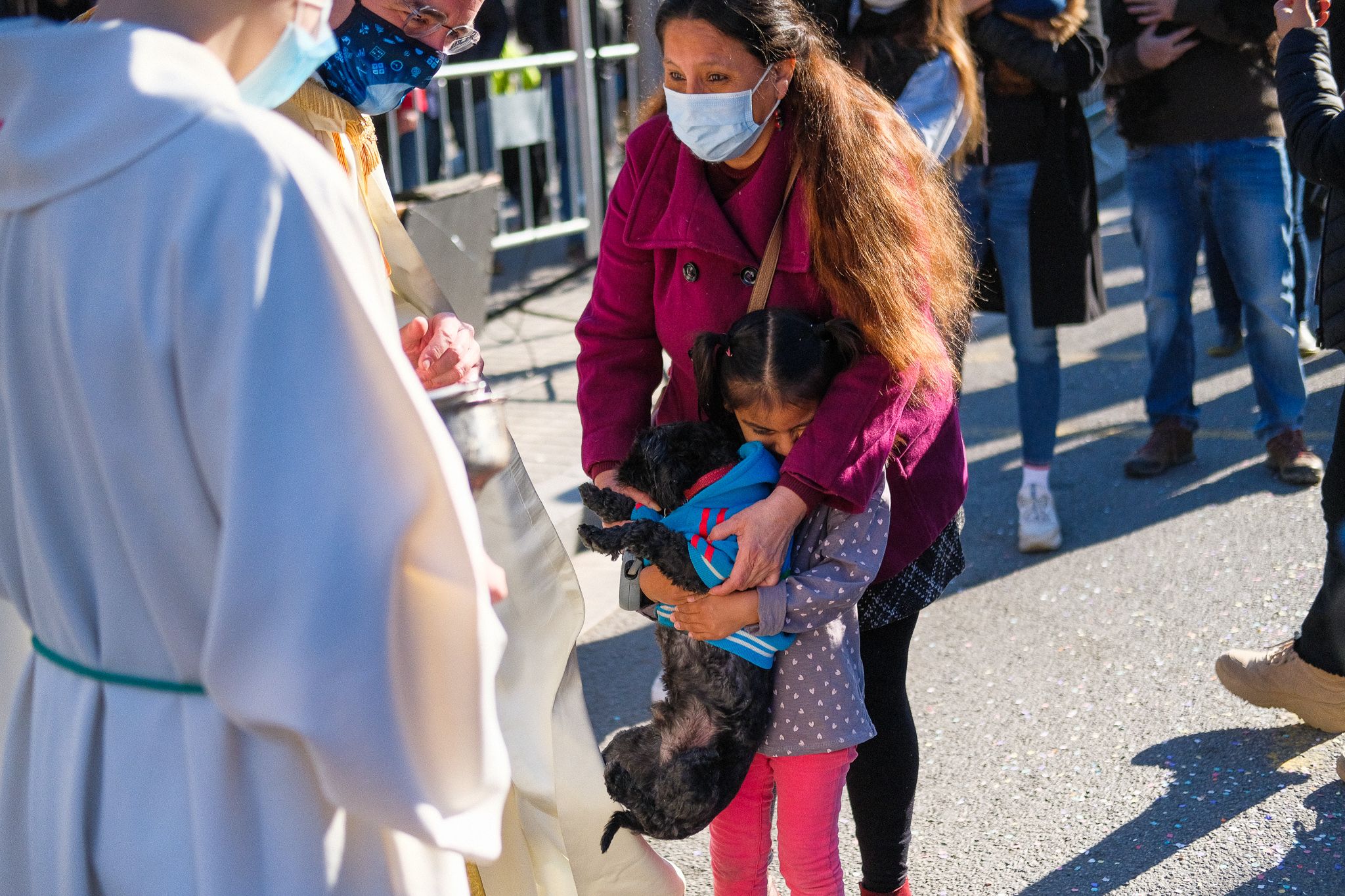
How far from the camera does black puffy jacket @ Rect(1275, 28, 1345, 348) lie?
3088 millimetres

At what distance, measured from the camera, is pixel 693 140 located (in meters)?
2.39

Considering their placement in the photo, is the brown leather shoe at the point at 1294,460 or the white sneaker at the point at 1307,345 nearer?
the brown leather shoe at the point at 1294,460

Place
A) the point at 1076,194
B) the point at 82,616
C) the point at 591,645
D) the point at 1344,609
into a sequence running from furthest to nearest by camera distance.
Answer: the point at 1076,194, the point at 591,645, the point at 1344,609, the point at 82,616

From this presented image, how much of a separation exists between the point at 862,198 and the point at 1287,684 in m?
1.93

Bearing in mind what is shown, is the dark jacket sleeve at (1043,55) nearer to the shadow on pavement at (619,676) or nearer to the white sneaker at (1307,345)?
the shadow on pavement at (619,676)

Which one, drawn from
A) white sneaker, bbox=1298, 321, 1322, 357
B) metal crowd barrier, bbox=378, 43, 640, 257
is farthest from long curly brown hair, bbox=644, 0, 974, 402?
white sneaker, bbox=1298, 321, 1322, 357

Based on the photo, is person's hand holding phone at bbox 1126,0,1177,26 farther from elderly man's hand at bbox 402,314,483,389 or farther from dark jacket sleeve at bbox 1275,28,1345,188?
elderly man's hand at bbox 402,314,483,389

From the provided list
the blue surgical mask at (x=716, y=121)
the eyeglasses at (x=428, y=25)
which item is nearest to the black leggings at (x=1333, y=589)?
the blue surgical mask at (x=716, y=121)

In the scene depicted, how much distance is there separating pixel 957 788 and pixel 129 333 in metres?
2.62

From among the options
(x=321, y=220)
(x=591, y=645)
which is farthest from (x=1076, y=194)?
(x=321, y=220)

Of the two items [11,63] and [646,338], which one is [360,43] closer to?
[646,338]

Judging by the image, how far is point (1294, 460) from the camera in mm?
5098

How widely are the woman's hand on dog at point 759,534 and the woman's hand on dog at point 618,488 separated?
0.62 ft

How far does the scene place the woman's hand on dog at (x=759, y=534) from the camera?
7.23ft
